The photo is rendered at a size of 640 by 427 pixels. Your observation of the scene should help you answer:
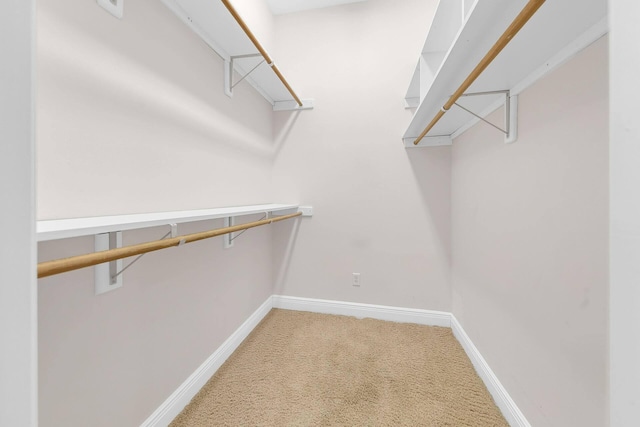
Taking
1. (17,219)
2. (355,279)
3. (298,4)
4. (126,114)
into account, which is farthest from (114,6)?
(355,279)

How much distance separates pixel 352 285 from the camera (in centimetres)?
221

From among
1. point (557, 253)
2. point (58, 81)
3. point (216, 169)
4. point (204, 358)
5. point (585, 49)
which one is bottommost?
point (204, 358)

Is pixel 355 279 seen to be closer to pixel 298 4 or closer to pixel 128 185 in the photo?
pixel 128 185

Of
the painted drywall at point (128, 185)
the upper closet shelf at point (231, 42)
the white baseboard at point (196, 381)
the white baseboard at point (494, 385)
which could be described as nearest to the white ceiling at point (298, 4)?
the upper closet shelf at point (231, 42)

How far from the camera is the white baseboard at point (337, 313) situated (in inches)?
45.1

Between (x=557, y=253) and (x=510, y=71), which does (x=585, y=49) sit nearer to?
(x=510, y=71)

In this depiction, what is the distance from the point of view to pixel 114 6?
0.88 m

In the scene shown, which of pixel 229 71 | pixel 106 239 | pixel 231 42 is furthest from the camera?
pixel 229 71

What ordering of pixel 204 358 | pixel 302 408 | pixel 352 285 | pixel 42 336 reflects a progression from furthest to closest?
pixel 352 285
pixel 204 358
pixel 302 408
pixel 42 336

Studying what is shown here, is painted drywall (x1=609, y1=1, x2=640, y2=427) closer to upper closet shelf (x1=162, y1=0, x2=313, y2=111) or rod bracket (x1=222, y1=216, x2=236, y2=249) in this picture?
upper closet shelf (x1=162, y1=0, x2=313, y2=111)

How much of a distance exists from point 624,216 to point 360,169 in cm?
191

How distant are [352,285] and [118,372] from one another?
162cm

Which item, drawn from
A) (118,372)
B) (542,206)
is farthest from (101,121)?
(542,206)

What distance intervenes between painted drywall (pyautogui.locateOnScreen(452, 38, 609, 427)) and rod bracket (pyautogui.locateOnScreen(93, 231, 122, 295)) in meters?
1.43
